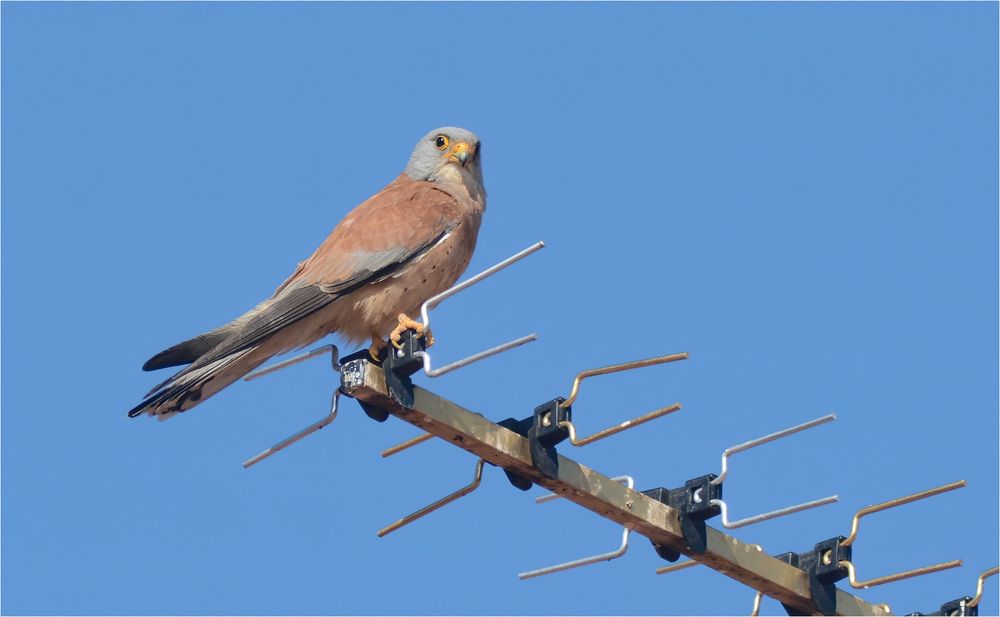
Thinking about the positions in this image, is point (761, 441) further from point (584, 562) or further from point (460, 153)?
point (460, 153)

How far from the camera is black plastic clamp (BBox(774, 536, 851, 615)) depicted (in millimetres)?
4547

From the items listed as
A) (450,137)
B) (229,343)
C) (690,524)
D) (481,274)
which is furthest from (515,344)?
(450,137)

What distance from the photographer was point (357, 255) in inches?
245

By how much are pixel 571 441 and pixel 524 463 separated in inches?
6.6

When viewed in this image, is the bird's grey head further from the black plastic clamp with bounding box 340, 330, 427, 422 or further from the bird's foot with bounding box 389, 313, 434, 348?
Result: the black plastic clamp with bounding box 340, 330, 427, 422

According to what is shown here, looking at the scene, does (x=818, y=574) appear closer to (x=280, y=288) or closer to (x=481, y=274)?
(x=481, y=274)

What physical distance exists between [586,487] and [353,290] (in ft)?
7.17

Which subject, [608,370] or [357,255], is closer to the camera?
[608,370]

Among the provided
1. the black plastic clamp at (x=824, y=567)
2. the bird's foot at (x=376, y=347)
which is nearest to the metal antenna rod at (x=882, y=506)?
the black plastic clamp at (x=824, y=567)

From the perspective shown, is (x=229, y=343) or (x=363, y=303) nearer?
(x=229, y=343)

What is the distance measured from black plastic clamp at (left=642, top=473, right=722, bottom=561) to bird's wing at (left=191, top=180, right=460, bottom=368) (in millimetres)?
2091

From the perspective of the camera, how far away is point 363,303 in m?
6.14

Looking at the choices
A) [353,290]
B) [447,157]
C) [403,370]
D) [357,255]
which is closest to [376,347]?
[353,290]

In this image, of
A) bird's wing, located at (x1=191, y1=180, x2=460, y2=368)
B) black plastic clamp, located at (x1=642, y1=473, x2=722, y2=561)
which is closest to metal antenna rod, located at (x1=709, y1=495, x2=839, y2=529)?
black plastic clamp, located at (x1=642, y1=473, x2=722, y2=561)
